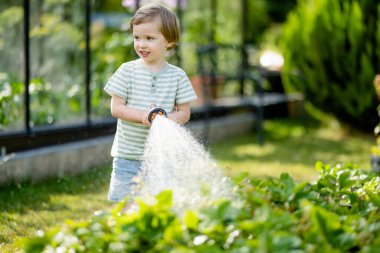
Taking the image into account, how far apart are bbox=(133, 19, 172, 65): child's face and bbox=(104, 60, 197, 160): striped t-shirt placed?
0.10m

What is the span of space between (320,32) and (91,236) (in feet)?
21.0

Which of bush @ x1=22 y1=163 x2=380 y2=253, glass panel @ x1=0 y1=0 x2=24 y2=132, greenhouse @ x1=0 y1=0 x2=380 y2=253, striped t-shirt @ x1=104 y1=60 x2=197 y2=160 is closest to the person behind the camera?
bush @ x1=22 y1=163 x2=380 y2=253

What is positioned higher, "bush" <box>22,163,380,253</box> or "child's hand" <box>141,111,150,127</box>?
"child's hand" <box>141,111,150,127</box>

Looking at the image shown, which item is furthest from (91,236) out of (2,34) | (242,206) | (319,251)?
(2,34)

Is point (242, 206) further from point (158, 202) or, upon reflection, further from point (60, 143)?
point (60, 143)

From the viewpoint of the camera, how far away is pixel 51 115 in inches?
226

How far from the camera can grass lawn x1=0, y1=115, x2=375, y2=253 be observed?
150 inches

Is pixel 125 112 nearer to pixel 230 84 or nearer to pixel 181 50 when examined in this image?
pixel 181 50

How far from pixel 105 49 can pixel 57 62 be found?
81 cm

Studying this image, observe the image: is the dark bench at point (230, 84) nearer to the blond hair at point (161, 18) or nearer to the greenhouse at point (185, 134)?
the greenhouse at point (185, 134)

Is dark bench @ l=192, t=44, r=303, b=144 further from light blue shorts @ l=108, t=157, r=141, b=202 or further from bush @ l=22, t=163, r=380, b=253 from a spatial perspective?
bush @ l=22, t=163, r=380, b=253

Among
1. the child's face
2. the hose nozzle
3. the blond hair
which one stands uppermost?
the blond hair

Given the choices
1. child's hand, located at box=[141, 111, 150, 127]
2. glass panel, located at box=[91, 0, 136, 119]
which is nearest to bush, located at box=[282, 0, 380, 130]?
glass panel, located at box=[91, 0, 136, 119]

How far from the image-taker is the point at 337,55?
8.14 metres
